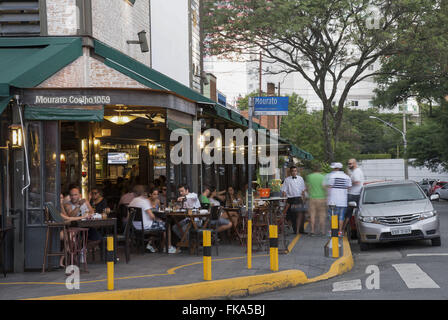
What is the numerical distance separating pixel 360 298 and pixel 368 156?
67621mm

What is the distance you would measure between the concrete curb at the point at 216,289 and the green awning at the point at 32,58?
12.4ft

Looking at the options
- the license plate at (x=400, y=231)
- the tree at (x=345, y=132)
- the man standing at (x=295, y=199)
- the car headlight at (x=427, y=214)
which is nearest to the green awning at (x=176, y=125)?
the license plate at (x=400, y=231)

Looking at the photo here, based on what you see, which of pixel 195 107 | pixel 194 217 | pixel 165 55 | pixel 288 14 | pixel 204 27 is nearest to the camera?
pixel 194 217

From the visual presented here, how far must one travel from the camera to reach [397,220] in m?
13.5

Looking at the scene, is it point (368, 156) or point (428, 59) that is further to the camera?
→ point (368, 156)

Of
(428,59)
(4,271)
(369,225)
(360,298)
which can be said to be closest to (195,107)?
(369,225)

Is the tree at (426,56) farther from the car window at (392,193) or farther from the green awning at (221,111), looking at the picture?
the green awning at (221,111)

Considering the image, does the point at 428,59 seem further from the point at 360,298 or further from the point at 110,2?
the point at 360,298

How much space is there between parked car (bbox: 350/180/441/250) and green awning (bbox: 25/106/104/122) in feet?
20.2

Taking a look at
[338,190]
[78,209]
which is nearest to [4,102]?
[78,209]

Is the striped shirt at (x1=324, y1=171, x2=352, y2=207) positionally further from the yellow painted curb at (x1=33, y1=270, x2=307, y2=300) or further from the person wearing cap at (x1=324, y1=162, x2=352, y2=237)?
the yellow painted curb at (x1=33, y1=270, x2=307, y2=300)

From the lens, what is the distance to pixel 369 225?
13688mm

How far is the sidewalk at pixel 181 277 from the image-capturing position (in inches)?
333

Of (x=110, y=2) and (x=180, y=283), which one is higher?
(x=110, y=2)
